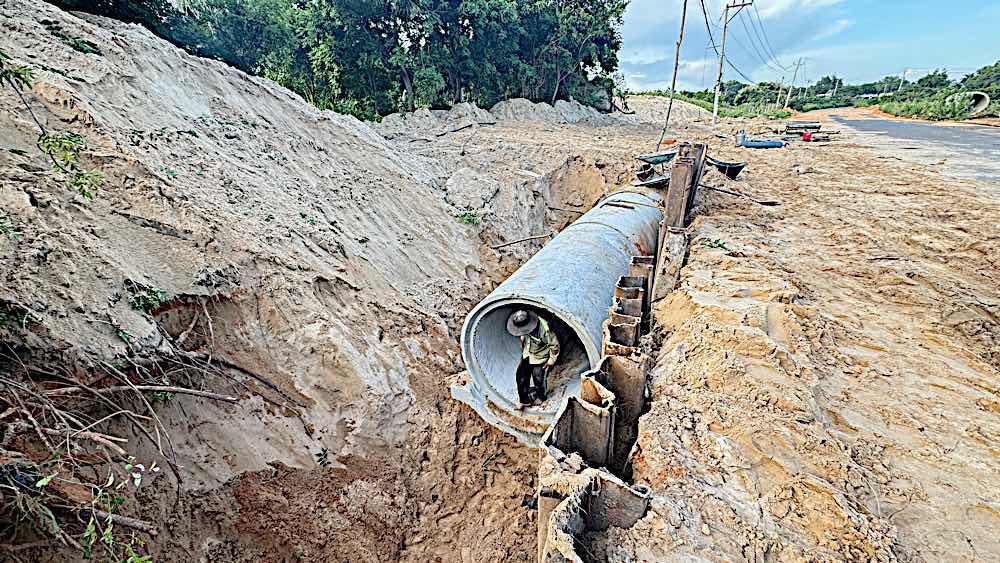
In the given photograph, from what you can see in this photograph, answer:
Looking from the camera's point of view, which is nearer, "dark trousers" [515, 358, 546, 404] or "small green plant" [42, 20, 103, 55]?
"dark trousers" [515, 358, 546, 404]

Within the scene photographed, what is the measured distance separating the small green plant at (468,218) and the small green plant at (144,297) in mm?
5717

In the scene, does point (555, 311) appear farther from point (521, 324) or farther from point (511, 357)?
point (511, 357)

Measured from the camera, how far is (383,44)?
16.5m

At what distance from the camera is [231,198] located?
5.51 metres

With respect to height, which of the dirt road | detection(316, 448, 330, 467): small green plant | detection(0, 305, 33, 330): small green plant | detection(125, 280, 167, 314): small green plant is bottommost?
detection(316, 448, 330, 467): small green plant

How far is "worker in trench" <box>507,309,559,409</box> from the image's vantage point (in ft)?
17.0

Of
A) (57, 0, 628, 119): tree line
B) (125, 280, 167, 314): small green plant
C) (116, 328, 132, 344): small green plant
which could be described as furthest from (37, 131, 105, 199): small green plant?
(57, 0, 628, 119): tree line

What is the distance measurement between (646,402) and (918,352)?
2234 millimetres

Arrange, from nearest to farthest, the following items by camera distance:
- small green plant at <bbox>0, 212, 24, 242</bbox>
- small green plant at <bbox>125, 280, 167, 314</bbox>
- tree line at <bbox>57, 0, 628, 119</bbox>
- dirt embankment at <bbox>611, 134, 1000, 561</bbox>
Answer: dirt embankment at <bbox>611, 134, 1000, 561</bbox> → small green plant at <bbox>0, 212, 24, 242</bbox> → small green plant at <bbox>125, 280, 167, 314</bbox> → tree line at <bbox>57, 0, 628, 119</bbox>

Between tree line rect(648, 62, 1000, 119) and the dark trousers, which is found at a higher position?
tree line rect(648, 62, 1000, 119)

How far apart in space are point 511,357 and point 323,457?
256cm

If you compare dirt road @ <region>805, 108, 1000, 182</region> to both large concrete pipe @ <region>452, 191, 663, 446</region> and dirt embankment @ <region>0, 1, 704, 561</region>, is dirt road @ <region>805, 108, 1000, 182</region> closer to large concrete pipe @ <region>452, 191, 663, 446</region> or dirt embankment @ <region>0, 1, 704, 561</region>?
large concrete pipe @ <region>452, 191, 663, 446</region>

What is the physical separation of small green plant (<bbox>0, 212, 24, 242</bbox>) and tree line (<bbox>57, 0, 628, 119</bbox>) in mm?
12720

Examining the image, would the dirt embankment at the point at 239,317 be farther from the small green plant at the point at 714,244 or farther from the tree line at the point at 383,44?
the tree line at the point at 383,44
